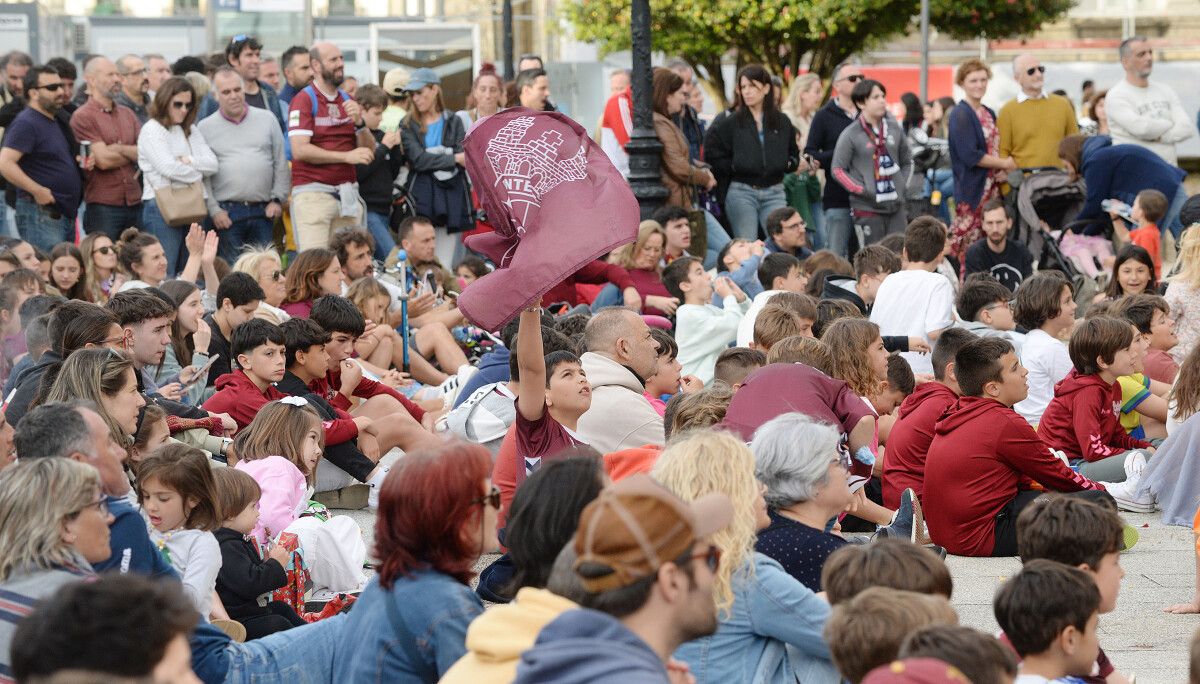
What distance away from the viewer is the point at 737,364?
8.20 m

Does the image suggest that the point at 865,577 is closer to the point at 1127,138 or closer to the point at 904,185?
the point at 904,185

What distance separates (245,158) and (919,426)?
6698 millimetres

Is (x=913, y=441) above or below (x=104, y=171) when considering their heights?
below

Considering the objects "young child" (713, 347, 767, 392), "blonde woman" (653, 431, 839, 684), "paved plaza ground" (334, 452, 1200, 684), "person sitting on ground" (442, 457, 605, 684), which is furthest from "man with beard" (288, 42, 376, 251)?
"person sitting on ground" (442, 457, 605, 684)

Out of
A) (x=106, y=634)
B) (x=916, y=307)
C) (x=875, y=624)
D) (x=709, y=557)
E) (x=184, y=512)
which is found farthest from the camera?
(x=916, y=307)

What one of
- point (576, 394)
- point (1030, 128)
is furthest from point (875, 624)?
point (1030, 128)

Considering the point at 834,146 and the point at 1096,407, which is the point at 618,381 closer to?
the point at 1096,407

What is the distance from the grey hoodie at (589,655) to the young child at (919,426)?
488 centimetres

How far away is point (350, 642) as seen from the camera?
4.10 m

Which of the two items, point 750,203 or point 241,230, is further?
point 750,203

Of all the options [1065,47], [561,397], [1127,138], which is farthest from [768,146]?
[1065,47]

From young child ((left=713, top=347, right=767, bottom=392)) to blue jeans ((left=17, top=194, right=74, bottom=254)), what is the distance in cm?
661

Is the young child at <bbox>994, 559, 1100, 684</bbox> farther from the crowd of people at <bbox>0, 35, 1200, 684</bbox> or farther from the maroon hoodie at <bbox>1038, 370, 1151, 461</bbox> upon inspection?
the maroon hoodie at <bbox>1038, 370, 1151, 461</bbox>

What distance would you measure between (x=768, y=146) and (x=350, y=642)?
10.7m
